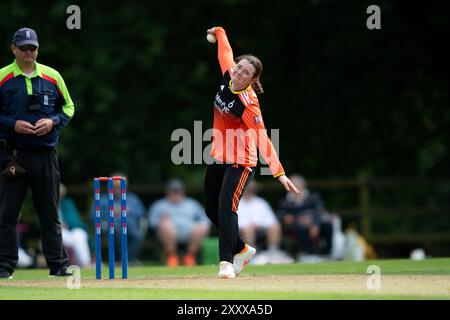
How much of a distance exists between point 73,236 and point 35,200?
6.57m

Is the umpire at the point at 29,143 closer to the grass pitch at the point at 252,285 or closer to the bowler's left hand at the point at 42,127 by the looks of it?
the bowler's left hand at the point at 42,127

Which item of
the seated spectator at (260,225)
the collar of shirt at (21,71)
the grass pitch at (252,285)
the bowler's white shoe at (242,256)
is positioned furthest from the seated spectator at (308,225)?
the collar of shirt at (21,71)

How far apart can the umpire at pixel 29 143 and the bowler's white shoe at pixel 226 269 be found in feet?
5.62

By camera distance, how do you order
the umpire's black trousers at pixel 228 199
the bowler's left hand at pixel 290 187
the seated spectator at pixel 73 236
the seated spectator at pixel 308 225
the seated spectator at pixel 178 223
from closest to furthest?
1. the bowler's left hand at pixel 290 187
2. the umpire's black trousers at pixel 228 199
3. the seated spectator at pixel 73 236
4. the seated spectator at pixel 308 225
5. the seated spectator at pixel 178 223

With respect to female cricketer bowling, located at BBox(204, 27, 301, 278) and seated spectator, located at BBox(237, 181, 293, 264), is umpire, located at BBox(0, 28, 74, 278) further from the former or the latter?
seated spectator, located at BBox(237, 181, 293, 264)

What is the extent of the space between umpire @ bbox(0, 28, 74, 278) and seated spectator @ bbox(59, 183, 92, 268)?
20.5 feet

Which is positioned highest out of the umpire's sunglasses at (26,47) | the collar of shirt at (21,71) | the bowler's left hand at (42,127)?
the umpire's sunglasses at (26,47)

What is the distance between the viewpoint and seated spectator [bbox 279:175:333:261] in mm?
A: 18828

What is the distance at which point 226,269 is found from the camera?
10680mm

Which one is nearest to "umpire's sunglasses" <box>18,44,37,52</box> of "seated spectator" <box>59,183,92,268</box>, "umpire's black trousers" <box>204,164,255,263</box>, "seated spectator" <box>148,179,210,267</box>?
"umpire's black trousers" <box>204,164,255,263</box>

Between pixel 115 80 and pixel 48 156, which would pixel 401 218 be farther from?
pixel 48 156

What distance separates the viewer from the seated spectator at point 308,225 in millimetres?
18828

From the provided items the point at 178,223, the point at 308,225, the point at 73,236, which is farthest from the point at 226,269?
the point at 178,223

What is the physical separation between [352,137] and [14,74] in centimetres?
1349
